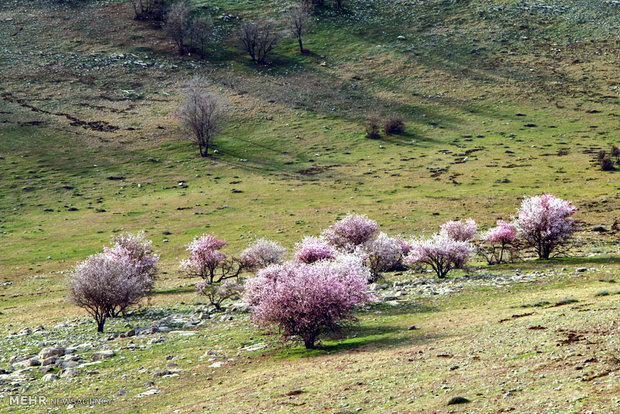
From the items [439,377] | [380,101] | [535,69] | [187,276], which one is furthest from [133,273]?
[535,69]

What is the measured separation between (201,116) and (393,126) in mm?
32605

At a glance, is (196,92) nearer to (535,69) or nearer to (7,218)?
(7,218)

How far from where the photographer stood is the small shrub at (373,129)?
107250mm

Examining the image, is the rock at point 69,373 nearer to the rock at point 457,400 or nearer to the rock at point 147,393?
the rock at point 147,393

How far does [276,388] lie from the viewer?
65.0 feet

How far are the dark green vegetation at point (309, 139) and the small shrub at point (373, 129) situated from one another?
1.69m

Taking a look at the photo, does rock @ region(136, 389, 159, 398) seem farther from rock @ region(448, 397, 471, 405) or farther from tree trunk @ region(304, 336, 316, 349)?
rock @ region(448, 397, 471, 405)

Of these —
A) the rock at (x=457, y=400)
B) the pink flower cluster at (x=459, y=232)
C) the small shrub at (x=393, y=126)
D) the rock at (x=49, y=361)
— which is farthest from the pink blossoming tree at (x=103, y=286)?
the small shrub at (x=393, y=126)

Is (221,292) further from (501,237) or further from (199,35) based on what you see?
(199,35)

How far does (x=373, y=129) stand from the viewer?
356 ft

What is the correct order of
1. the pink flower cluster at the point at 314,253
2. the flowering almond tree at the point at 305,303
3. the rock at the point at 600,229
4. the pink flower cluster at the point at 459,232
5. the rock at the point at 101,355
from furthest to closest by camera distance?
the rock at the point at 600,229, the pink flower cluster at the point at 459,232, the pink flower cluster at the point at 314,253, the rock at the point at 101,355, the flowering almond tree at the point at 305,303

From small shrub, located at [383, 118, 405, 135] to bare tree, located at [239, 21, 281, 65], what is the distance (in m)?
Result: 43.1

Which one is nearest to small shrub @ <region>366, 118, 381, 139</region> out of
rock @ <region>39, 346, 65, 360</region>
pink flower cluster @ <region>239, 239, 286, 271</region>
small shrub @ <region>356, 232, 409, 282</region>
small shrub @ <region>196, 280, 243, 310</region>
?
pink flower cluster @ <region>239, 239, 286, 271</region>

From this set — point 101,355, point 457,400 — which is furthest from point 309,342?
point 457,400
